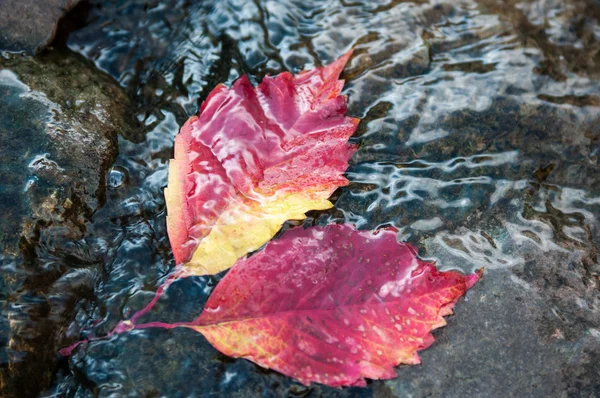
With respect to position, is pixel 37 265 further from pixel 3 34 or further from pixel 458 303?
pixel 458 303

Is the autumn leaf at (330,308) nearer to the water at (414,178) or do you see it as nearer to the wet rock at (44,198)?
the water at (414,178)

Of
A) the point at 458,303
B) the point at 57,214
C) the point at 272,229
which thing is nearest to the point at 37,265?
the point at 57,214

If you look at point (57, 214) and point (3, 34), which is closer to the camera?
point (57, 214)

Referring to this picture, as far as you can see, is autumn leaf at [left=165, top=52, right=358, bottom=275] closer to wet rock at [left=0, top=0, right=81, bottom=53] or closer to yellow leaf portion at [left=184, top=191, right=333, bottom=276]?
yellow leaf portion at [left=184, top=191, right=333, bottom=276]

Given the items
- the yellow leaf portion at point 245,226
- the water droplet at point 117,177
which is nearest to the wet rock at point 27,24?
the water droplet at point 117,177

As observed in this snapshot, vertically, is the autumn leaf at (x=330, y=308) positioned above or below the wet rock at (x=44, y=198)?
below

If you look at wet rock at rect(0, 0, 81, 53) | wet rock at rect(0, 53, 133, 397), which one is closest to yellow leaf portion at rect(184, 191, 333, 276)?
wet rock at rect(0, 53, 133, 397)

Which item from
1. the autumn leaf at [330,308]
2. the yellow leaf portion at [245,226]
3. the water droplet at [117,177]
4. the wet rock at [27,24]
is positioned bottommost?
the autumn leaf at [330,308]
